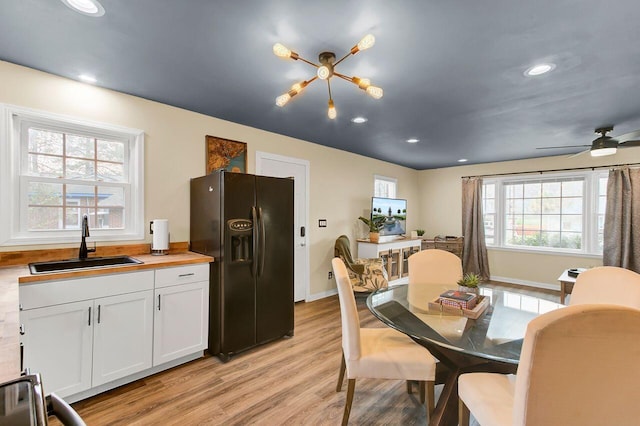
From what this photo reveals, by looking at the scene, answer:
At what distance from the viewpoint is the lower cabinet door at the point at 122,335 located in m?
2.07

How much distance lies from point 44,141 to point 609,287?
420 centimetres

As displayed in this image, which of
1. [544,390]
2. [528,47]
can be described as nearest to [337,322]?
[544,390]

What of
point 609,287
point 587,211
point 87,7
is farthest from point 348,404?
point 587,211

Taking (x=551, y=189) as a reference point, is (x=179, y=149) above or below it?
above

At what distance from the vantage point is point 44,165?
2.41 meters

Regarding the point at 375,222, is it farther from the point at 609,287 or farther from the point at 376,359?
the point at 376,359

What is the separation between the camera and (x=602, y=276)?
190 centimetres

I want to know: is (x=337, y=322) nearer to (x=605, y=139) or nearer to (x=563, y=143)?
(x=605, y=139)

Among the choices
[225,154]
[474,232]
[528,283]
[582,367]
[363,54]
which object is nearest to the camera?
[582,367]

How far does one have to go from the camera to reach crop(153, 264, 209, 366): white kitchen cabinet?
7.75 feet

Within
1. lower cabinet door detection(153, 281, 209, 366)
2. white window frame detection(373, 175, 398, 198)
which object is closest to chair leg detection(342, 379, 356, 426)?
lower cabinet door detection(153, 281, 209, 366)

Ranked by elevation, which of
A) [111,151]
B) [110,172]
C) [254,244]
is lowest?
[254,244]

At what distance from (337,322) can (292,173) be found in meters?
2.06

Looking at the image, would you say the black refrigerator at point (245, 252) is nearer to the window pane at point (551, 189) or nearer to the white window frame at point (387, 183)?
the white window frame at point (387, 183)
